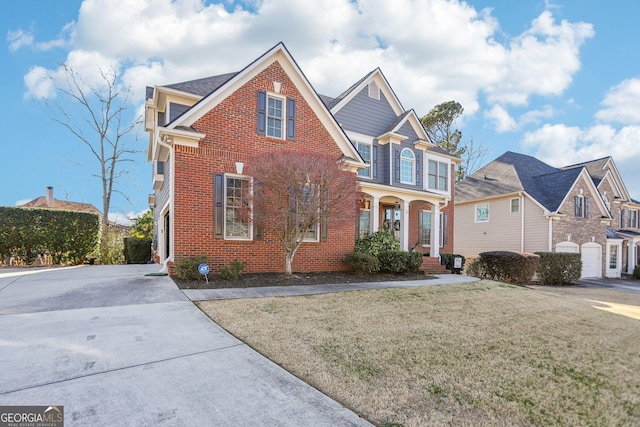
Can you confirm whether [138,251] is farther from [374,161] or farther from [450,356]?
[450,356]

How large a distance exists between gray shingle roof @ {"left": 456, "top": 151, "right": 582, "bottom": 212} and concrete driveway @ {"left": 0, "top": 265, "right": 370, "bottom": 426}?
20660mm

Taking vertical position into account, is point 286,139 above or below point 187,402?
above

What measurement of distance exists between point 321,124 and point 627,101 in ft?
65.1

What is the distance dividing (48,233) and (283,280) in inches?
424

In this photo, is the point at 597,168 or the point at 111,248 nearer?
the point at 111,248

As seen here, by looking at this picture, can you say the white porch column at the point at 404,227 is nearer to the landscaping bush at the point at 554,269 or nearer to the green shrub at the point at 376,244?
the green shrub at the point at 376,244

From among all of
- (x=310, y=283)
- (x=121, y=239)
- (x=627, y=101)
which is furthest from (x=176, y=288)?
(x=627, y=101)

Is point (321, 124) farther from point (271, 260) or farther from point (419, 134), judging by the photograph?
point (419, 134)

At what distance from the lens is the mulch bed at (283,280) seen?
8.30 m

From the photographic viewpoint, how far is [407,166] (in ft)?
53.9

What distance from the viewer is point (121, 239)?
57.0 feet

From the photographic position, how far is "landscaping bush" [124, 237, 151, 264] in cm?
1623

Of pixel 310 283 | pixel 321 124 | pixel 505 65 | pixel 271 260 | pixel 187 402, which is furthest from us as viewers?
pixel 505 65

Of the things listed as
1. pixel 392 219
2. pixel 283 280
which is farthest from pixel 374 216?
pixel 283 280
